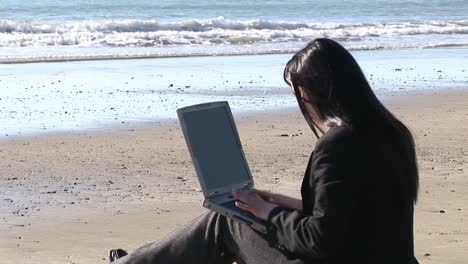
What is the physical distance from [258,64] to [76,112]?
21.3ft

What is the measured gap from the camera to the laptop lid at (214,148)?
3709 mm

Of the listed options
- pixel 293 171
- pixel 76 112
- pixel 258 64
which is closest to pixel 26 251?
pixel 293 171

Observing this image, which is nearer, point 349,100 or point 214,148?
point 349,100

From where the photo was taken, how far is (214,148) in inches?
149

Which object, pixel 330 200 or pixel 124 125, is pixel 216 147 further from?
pixel 124 125

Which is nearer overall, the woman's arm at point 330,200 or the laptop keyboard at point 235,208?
the woman's arm at point 330,200

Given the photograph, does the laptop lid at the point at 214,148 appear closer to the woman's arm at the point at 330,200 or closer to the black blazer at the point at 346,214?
the black blazer at the point at 346,214

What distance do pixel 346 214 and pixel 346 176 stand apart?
0.38 feet

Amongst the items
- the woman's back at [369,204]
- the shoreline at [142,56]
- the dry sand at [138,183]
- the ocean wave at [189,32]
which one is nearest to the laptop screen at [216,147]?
the woman's back at [369,204]

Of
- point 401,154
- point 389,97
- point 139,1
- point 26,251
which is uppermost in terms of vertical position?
point 401,154

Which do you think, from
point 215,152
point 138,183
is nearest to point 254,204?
point 215,152

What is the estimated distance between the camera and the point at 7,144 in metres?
9.30

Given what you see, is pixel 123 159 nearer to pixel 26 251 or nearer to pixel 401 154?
pixel 26 251

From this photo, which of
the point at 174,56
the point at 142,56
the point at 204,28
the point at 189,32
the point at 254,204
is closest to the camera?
the point at 254,204
